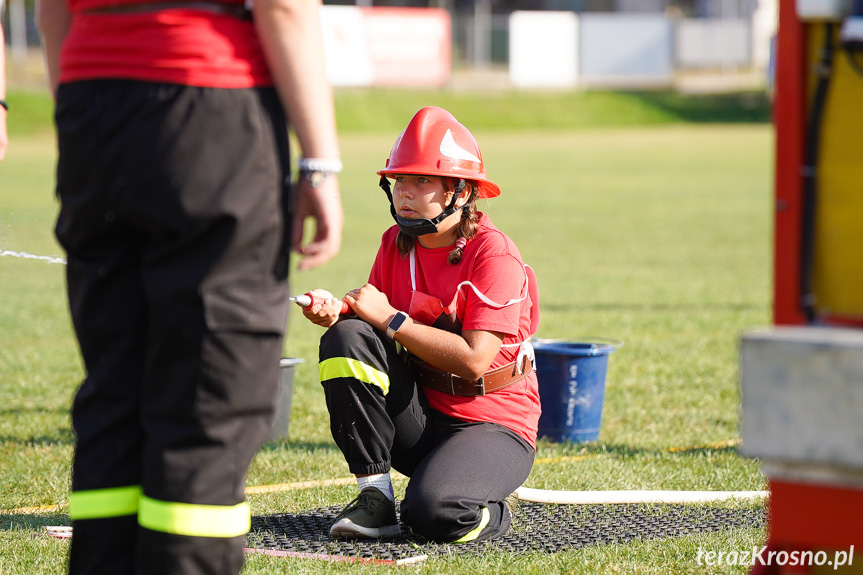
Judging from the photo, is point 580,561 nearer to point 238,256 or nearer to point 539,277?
point 238,256

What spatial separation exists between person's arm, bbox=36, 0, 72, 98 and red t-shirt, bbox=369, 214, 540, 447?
1558mm

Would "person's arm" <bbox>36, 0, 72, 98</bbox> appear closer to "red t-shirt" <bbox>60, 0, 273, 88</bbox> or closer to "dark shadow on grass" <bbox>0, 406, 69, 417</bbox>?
"red t-shirt" <bbox>60, 0, 273, 88</bbox>

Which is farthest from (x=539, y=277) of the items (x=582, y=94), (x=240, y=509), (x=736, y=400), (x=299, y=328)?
(x=582, y=94)

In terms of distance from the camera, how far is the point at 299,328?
28.3ft

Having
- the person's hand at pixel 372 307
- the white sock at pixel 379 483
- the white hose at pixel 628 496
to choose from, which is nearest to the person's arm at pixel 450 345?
the person's hand at pixel 372 307

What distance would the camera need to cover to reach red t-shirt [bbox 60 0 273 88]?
6.82ft

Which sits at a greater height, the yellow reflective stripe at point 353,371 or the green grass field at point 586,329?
the yellow reflective stripe at point 353,371

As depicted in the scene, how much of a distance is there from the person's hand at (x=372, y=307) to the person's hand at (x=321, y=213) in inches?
59.0

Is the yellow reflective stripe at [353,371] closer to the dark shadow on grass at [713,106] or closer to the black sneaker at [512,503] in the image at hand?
the black sneaker at [512,503]

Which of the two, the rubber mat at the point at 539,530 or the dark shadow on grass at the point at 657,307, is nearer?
the rubber mat at the point at 539,530

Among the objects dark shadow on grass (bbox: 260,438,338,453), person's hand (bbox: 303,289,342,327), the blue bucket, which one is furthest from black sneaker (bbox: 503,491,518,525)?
dark shadow on grass (bbox: 260,438,338,453)

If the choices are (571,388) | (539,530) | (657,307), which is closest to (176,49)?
(539,530)

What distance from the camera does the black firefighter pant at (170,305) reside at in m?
2.07

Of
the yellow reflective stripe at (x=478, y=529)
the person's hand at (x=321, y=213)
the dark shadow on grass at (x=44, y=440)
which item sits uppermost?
the person's hand at (x=321, y=213)
